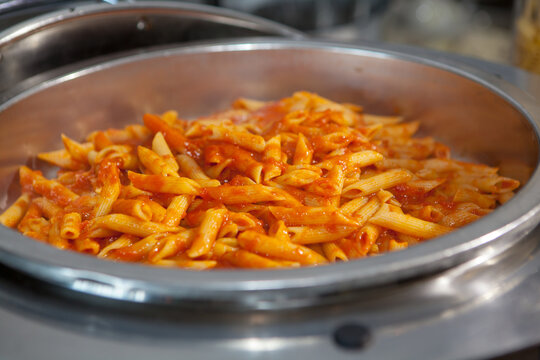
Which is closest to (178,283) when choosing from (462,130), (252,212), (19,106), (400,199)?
(252,212)

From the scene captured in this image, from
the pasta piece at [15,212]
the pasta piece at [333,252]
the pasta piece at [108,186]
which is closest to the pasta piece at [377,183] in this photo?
the pasta piece at [333,252]

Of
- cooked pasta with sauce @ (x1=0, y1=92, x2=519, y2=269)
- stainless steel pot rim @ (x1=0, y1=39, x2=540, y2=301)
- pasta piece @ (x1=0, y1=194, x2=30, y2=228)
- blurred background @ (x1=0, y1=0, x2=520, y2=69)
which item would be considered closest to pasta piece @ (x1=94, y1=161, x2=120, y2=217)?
cooked pasta with sauce @ (x1=0, y1=92, x2=519, y2=269)

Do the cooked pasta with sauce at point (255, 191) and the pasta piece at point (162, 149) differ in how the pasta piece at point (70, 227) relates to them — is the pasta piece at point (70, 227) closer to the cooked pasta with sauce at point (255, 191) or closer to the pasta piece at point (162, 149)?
the cooked pasta with sauce at point (255, 191)

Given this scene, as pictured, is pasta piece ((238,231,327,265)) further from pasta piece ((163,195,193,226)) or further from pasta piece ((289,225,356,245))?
pasta piece ((163,195,193,226))

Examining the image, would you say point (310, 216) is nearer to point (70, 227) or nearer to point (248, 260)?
point (248, 260)

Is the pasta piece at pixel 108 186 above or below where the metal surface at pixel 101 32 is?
below
